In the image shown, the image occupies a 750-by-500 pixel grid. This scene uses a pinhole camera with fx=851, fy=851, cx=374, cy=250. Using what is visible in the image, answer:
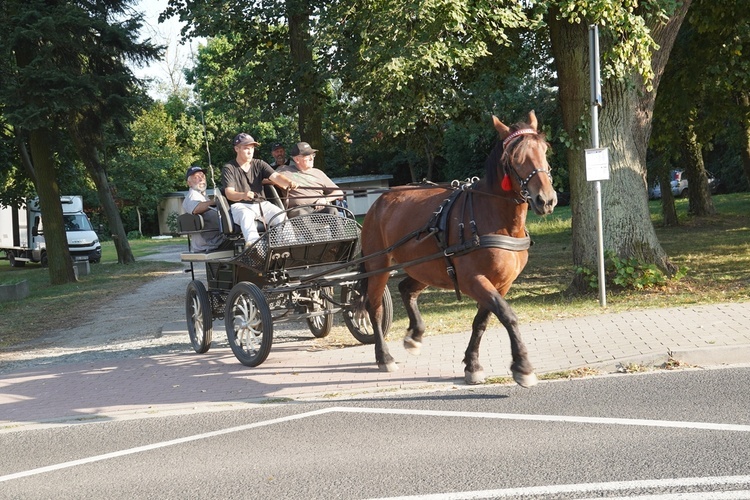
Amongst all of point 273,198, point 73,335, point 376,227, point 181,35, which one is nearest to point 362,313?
point 376,227

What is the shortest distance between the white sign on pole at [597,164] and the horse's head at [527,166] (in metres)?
3.86

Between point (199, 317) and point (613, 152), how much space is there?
21.8 feet

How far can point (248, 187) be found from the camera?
10.2m

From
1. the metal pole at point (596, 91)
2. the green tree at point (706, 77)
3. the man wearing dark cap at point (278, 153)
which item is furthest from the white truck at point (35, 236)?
the metal pole at point (596, 91)

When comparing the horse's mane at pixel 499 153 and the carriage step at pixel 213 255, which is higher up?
the horse's mane at pixel 499 153

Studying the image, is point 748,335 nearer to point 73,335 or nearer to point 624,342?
point 624,342

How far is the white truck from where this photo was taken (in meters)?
38.7

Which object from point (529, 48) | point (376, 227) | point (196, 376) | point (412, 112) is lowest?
point (196, 376)

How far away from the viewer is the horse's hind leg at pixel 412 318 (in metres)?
8.91

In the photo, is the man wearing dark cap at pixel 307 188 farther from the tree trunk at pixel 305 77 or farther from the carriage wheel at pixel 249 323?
the tree trunk at pixel 305 77

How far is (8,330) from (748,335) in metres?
12.2

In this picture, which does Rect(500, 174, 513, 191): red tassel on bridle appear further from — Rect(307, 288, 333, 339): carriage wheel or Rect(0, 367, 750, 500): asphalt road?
Rect(307, 288, 333, 339): carriage wheel

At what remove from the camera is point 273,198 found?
997 centimetres

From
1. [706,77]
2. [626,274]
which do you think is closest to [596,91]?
[626,274]
